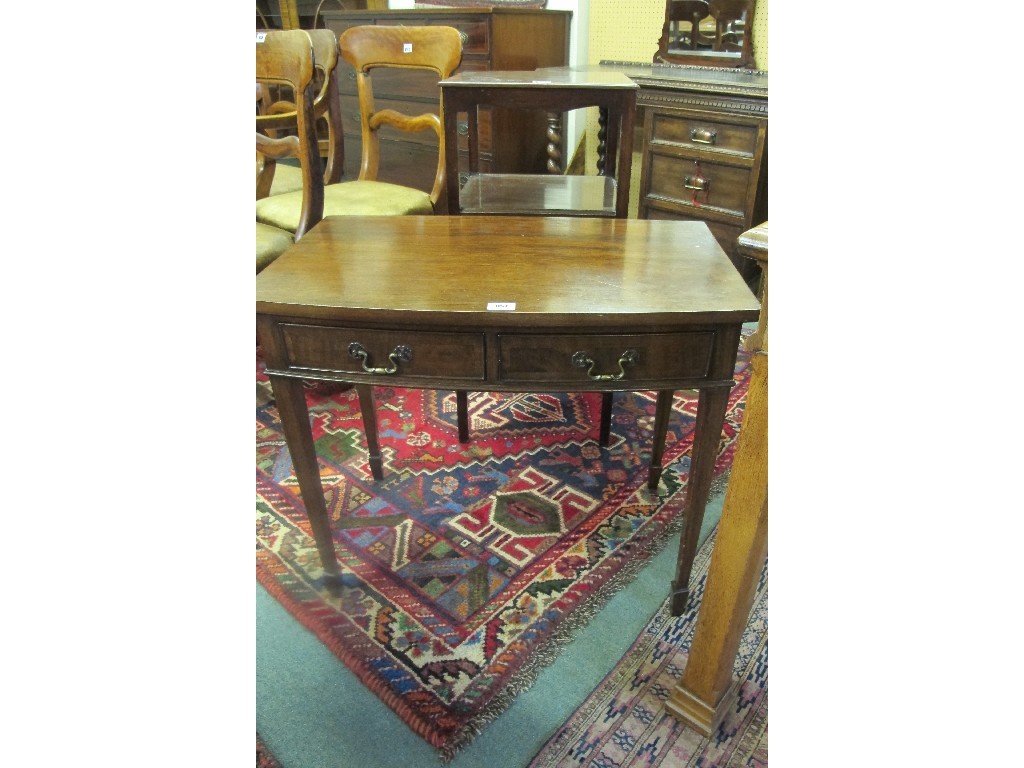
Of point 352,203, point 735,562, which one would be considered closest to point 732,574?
point 735,562

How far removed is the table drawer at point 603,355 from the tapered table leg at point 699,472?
0.25 feet

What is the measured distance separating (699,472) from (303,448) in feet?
2.41

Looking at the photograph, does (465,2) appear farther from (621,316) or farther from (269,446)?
(621,316)

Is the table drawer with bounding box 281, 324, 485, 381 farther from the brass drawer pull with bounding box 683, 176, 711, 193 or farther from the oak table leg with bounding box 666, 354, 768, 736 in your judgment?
the brass drawer pull with bounding box 683, 176, 711, 193

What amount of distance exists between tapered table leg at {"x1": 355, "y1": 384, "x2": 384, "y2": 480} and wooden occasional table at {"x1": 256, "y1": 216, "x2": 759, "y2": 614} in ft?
1.37

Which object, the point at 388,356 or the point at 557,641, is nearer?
the point at 388,356

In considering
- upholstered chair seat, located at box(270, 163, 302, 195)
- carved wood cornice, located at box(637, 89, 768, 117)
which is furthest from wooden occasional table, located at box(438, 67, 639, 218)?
upholstered chair seat, located at box(270, 163, 302, 195)

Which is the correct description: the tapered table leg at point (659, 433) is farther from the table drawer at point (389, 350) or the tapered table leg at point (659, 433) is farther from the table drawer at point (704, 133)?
the table drawer at point (704, 133)

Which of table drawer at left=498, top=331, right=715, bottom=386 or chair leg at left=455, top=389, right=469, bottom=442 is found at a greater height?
table drawer at left=498, top=331, right=715, bottom=386

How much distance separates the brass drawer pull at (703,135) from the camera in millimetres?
2414

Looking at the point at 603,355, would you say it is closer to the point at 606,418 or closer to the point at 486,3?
the point at 606,418

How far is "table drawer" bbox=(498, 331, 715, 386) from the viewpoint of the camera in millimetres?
973

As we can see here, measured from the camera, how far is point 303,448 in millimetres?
1165

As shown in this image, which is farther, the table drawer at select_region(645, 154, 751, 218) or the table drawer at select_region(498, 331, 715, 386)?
the table drawer at select_region(645, 154, 751, 218)
